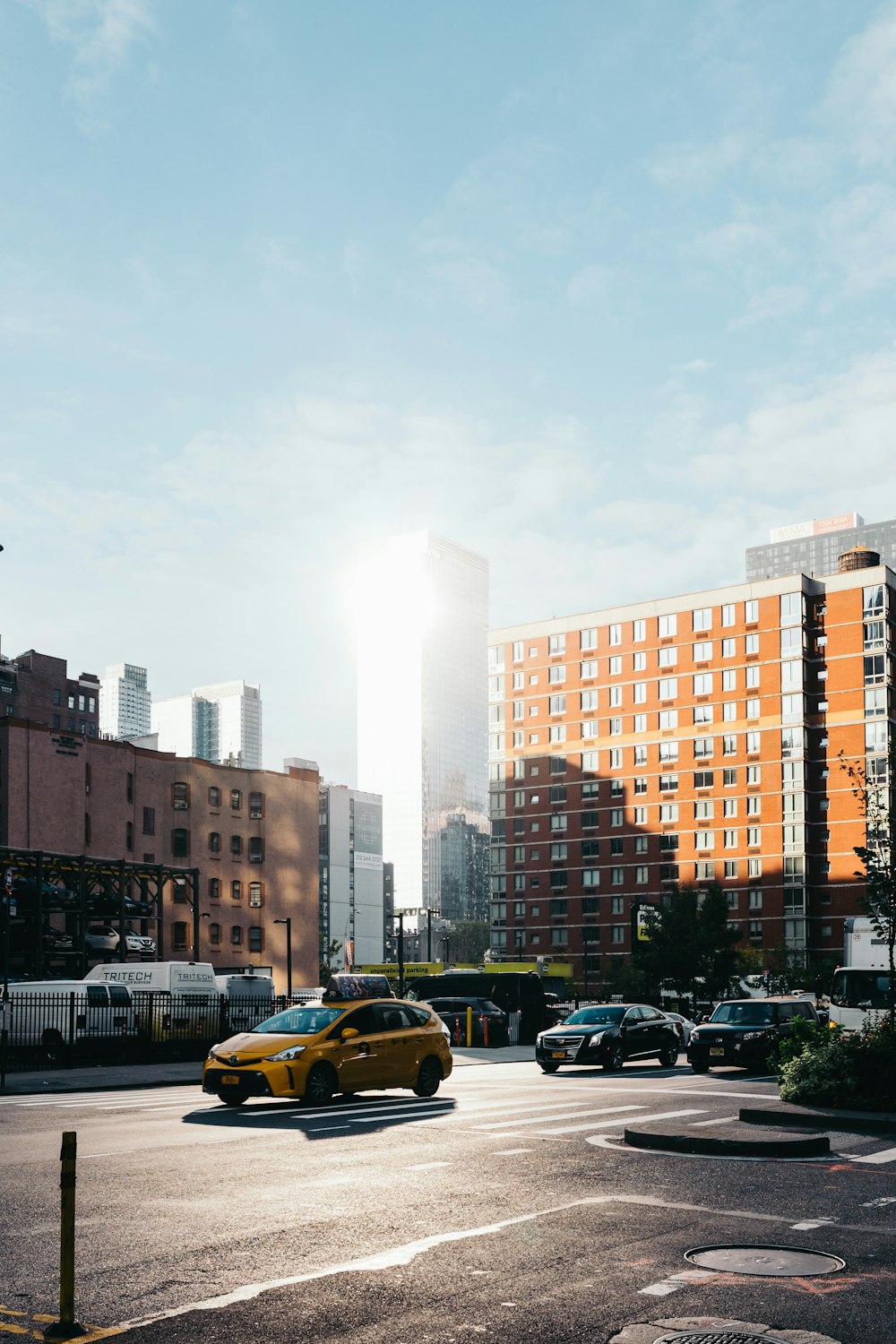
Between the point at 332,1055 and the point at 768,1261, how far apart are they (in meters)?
12.2

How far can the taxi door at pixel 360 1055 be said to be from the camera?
20.7 m

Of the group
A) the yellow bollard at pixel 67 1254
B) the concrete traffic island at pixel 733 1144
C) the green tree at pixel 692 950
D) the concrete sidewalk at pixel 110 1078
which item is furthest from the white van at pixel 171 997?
the green tree at pixel 692 950

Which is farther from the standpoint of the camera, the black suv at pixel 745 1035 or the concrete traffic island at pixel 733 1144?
the black suv at pixel 745 1035

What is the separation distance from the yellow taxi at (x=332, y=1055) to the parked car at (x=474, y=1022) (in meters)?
19.1

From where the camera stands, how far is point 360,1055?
21.0 meters

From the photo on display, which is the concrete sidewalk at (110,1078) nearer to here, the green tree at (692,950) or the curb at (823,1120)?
the curb at (823,1120)

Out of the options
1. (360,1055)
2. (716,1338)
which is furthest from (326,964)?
(716,1338)

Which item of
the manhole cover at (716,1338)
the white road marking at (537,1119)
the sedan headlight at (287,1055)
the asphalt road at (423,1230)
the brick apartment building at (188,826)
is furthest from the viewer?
the brick apartment building at (188,826)

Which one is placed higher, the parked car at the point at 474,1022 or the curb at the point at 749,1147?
the curb at the point at 749,1147

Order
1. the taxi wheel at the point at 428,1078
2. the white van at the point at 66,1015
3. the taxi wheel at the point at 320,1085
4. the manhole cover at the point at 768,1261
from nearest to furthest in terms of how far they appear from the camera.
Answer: the manhole cover at the point at 768,1261 → the taxi wheel at the point at 320,1085 → the taxi wheel at the point at 428,1078 → the white van at the point at 66,1015

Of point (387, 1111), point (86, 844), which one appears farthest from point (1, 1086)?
point (86, 844)

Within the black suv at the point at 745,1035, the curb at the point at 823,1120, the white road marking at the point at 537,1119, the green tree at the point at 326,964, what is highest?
the curb at the point at 823,1120

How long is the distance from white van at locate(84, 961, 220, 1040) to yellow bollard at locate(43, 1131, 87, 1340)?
28.9 meters

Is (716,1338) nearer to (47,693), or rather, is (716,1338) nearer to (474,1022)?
(474,1022)
